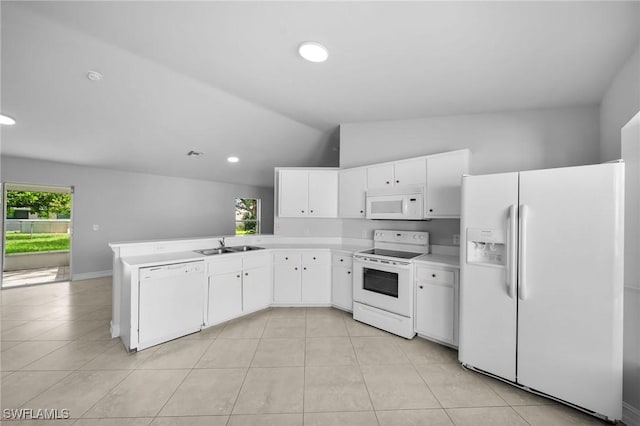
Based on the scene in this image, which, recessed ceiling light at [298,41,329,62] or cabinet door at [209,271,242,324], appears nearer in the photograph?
recessed ceiling light at [298,41,329,62]

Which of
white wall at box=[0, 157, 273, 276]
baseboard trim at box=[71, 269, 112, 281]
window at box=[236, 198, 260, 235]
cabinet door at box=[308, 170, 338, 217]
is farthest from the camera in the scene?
window at box=[236, 198, 260, 235]

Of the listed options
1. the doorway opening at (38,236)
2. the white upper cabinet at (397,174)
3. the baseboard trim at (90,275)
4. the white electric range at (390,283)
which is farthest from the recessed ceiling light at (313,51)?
the baseboard trim at (90,275)

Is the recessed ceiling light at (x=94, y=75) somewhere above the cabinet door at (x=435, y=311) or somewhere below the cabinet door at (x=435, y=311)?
above

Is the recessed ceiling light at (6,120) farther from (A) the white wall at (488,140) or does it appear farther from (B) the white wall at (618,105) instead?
(B) the white wall at (618,105)

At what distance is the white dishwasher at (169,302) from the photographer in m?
2.39

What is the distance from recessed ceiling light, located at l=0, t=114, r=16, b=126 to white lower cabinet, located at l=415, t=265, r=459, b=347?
18.4 ft

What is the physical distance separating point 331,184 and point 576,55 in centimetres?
281

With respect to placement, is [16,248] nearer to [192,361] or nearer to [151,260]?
[151,260]

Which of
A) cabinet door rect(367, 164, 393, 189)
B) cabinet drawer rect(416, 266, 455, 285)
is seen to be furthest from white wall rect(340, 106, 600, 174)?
cabinet drawer rect(416, 266, 455, 285)

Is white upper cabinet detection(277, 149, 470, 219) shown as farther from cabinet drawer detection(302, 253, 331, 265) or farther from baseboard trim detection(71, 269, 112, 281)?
baseboard trim detection(71, 269, 112, 281)

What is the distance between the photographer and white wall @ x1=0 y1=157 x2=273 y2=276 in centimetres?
463

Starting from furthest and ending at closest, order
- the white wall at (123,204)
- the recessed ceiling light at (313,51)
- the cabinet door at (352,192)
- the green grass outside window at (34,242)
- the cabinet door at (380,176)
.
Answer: the green grass outside window at (34,242), the white wall at (123,204), the cabinet door at (352,192), the cabinet door at (380,176), the recessed ceiling light at (313,51)

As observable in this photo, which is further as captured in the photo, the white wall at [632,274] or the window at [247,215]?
the window at [247,215]

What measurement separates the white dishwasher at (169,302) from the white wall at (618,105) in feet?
14.1
